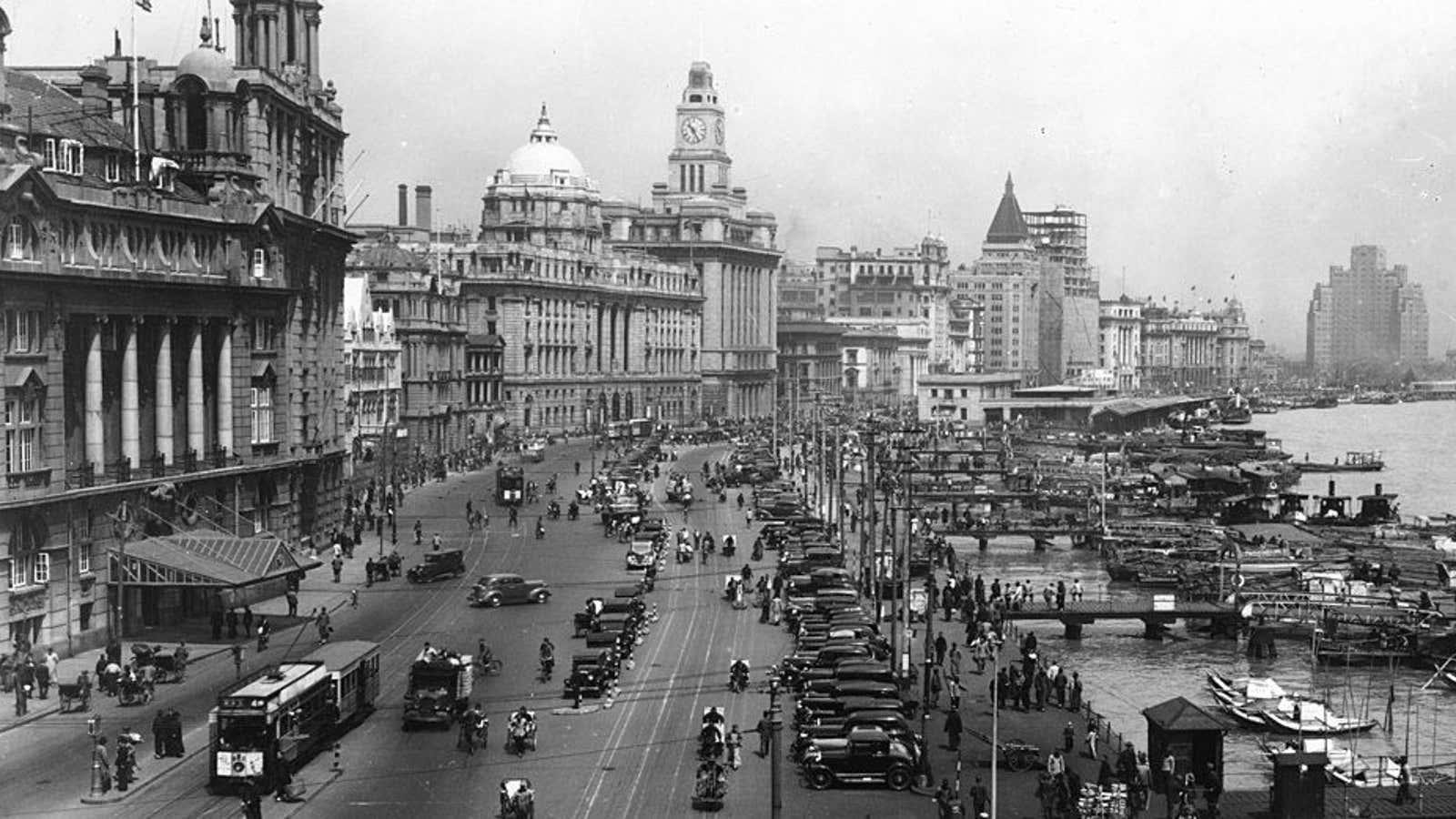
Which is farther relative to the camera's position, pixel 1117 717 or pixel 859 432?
pixel 859 432

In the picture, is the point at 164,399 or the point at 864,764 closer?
the point at 864,764

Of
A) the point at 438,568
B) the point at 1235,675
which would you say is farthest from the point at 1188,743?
the point at 438,568

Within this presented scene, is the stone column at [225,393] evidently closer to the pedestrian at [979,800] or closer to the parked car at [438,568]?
the parked car at [438,568]

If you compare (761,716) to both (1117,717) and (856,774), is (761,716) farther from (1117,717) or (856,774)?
(1117,717)

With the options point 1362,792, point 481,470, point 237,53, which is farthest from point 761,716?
point 481,470

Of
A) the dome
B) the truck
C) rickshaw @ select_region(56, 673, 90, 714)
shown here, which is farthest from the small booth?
the dome

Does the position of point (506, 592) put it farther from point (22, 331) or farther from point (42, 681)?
point (22, 331)
